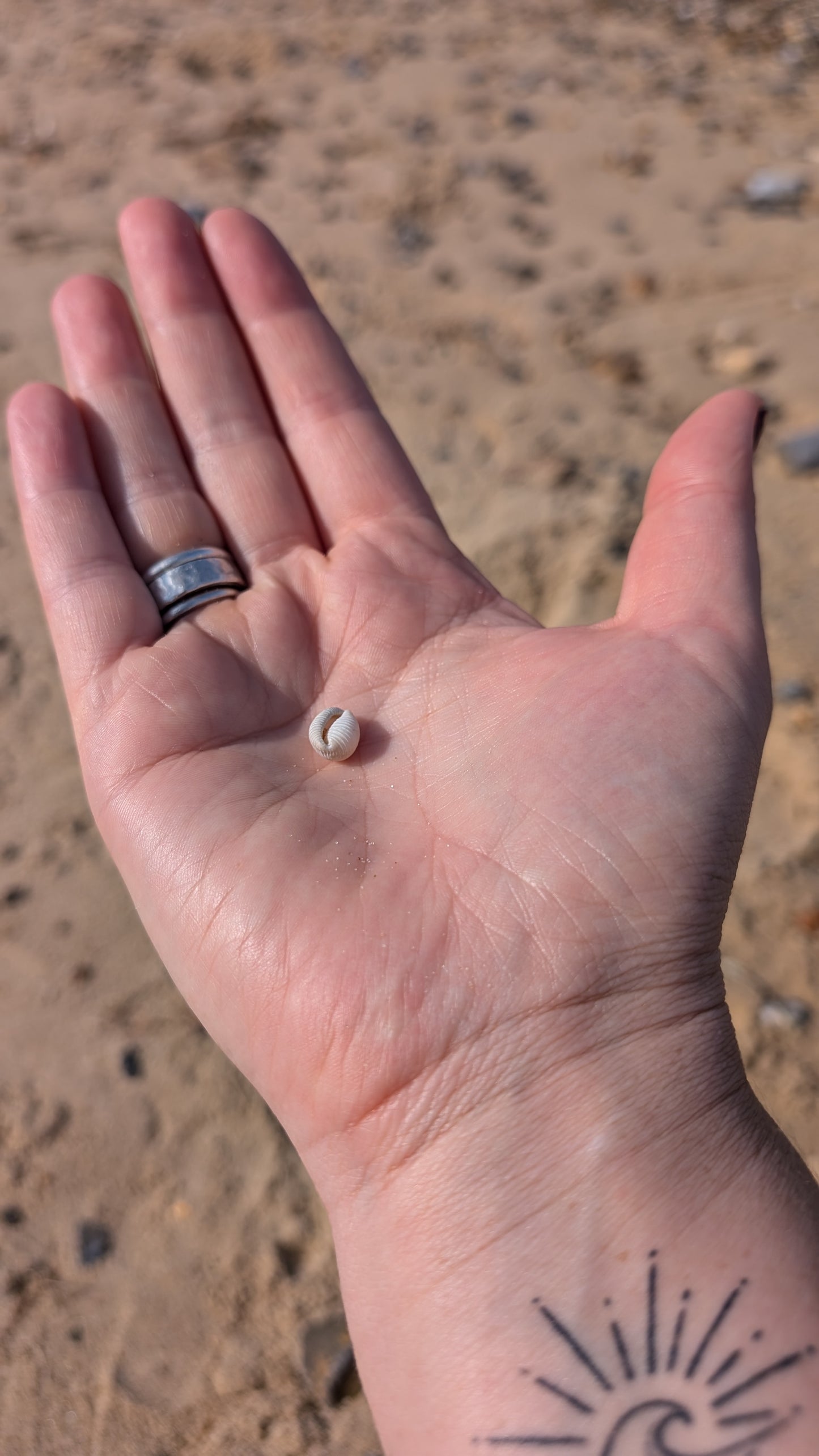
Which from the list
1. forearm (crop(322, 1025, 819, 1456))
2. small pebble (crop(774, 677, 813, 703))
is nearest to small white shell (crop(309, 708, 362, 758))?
forearm (crop(322, 1025, 819, 1456))

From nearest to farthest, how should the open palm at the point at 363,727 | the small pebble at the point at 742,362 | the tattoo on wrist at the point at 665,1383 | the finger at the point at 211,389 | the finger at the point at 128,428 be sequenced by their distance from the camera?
the tattoo on wrist at the point at 665,1383 → the open palm at the point at 363,727 → the finger at the point at 128,428 → the finger at the point at 211,389 → the small pebble at the point at 742,362

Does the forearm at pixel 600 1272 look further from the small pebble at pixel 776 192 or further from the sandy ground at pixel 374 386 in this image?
the small pebble at pixel 776 192

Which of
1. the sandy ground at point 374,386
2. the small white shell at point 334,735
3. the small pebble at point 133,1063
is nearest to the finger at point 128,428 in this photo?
the small white shell at point 334,735

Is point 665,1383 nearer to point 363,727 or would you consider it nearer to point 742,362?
point 363,727

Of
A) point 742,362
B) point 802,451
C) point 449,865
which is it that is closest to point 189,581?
point 449,865

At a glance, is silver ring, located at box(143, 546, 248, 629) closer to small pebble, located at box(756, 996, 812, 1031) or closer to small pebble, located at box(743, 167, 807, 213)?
small pebble, located at box(756, 996, 812, 1031)

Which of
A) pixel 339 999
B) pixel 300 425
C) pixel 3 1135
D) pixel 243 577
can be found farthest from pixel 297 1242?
pixel 300 425

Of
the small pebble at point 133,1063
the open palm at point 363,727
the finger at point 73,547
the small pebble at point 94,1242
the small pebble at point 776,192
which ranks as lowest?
the small pebble at point 94,1242
